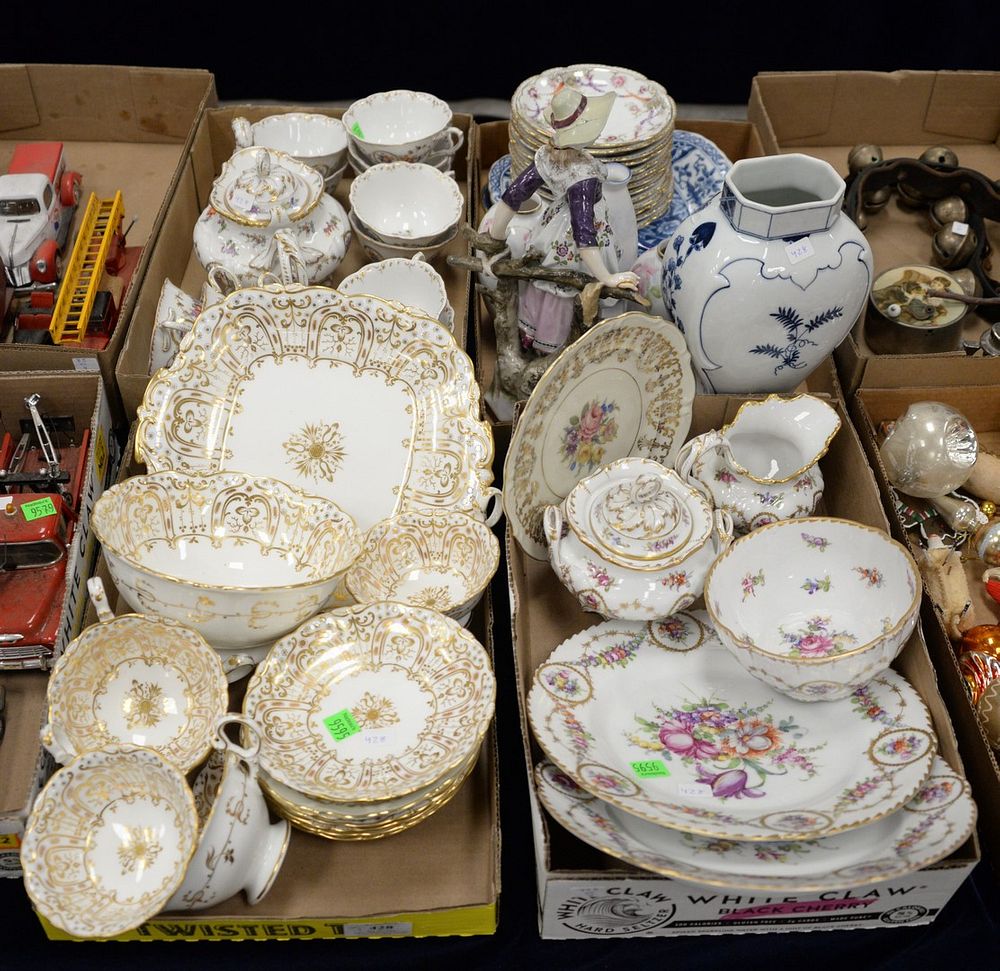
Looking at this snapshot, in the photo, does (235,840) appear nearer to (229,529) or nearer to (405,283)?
(229,529)

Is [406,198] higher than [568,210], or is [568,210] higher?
[568,210]

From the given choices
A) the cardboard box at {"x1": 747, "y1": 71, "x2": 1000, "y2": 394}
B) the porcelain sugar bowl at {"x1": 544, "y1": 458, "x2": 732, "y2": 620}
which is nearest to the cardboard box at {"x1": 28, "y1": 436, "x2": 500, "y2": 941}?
the porcelain sugar bowl at {"x1": 544, "y1": 458, "x2": 732, "y2": 620}

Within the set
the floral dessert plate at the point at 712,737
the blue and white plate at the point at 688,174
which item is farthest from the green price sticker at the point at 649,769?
the blue and white plate at the point at 688,174

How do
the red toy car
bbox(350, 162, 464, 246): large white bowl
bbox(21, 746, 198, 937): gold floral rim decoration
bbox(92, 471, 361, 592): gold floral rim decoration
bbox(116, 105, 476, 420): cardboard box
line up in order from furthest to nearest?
bbox(350, 162, 464, 246): large white bowl, the red toy car, bbox(116, 105, 476, 420): cardboard box, bbox(92, 471, 361, 592): gold floral rim decoration, bbox(21, 746, 198, 937): gold floral rim decoration

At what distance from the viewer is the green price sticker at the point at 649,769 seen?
132cm

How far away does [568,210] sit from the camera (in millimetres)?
1590

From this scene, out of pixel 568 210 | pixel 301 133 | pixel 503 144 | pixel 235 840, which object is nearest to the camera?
pixel 235 840

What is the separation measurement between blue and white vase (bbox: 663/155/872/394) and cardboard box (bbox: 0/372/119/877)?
917 mm

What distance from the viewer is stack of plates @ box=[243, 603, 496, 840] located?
49.1 inches

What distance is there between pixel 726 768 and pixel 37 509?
1.02 metres

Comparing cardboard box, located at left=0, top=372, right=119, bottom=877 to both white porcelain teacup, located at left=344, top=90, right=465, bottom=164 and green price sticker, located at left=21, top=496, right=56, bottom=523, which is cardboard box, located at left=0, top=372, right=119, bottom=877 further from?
white porcelain teacup, located at left=344, top=90, right=465, bottom=164

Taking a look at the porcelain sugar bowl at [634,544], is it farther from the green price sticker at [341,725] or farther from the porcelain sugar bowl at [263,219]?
the porcelain sugar bowl at [263,219]

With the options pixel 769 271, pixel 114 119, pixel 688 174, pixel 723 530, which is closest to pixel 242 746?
pixel 723 530

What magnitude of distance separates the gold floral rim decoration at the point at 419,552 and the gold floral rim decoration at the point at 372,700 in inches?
3.9
